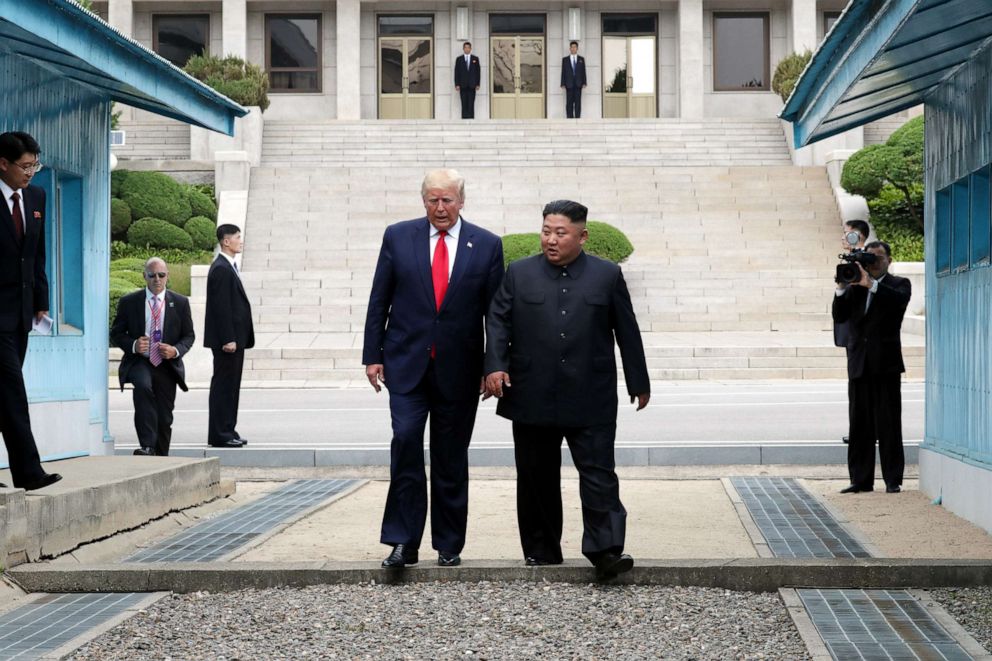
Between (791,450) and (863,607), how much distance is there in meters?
5.69

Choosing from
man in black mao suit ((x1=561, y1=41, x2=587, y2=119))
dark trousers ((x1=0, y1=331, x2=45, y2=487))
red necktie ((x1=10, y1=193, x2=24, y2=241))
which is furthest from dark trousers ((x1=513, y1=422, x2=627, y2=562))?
man in black mao suit ((x1=561, y1=41, x2=587, y2=119))

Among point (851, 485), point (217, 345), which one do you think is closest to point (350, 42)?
point (217, 345)

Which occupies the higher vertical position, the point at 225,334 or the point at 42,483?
the point at 225,334

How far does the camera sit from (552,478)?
7125mm

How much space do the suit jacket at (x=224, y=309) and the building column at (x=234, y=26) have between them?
3053 cm

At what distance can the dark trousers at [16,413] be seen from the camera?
729 cm

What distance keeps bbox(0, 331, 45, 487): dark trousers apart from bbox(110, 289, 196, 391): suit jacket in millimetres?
3888

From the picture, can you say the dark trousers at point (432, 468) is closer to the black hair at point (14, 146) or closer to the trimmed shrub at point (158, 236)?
the black hair at point (14, 146)

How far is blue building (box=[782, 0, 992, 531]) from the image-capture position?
25.5 ft

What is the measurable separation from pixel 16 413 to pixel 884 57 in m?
4.92

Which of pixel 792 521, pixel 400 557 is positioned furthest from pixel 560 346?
pixel 792 521

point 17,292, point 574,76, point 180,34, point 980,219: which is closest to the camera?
point 17,292

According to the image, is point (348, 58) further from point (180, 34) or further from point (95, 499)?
point (95, 499)

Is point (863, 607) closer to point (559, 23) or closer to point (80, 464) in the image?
point (80, 464)
